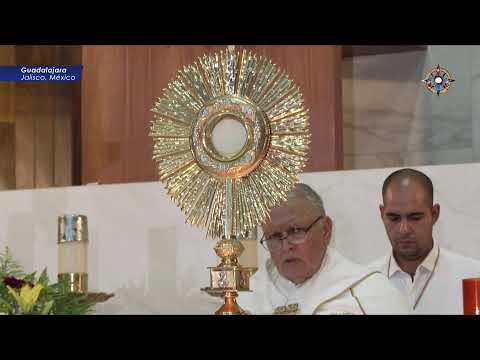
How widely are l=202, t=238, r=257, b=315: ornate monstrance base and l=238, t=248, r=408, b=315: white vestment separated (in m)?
0.42

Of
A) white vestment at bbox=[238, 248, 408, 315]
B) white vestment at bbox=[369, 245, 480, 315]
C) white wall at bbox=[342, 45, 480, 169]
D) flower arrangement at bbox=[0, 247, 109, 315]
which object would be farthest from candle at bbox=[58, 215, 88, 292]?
white wall at bbox=[342, 45, 480, 169]

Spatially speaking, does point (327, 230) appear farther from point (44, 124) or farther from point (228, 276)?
point (44, 124)

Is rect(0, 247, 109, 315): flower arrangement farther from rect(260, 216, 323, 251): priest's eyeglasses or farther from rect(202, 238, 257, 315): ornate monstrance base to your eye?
rect(260, 216, 323, 251): priest's eyeglasses

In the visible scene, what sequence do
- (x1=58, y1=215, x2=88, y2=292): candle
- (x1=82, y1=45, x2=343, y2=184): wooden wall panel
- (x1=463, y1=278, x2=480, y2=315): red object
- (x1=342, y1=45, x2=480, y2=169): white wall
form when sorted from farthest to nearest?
1. (x1=342, y1=45, x2=480, y2=169): white wall
2. (x1=82, y1=45, x2=343, y2=184): wooden wall panel
3. (x1=58, y1=215, x2=88, y2=292): candle
4. (x1=463, y1=278, x2=480, y2=315): red object

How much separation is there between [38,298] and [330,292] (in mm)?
806

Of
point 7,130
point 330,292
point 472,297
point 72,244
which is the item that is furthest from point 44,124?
point 472,297

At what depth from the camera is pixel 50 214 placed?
346 cm

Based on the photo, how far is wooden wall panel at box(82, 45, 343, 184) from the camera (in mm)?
3826
